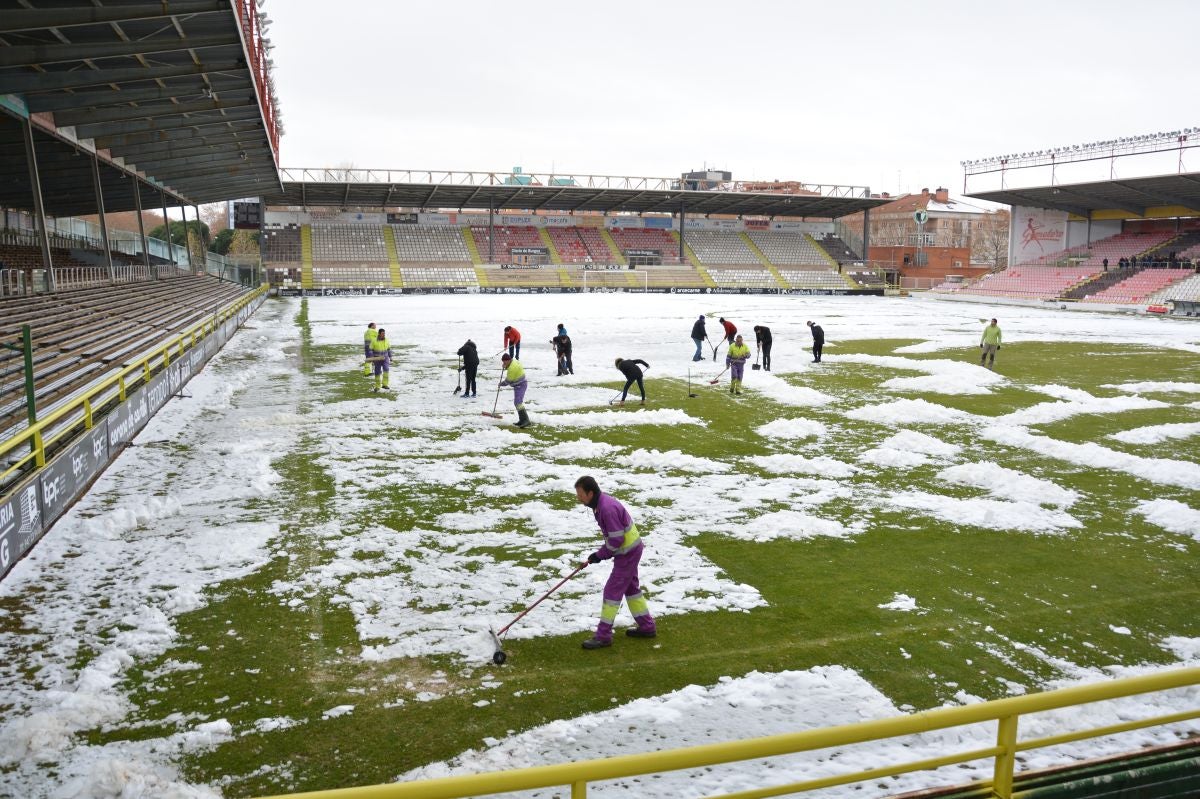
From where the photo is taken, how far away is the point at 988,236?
416 ft

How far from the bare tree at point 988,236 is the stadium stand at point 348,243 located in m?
87.5

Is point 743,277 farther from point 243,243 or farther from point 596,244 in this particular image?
point 243,243

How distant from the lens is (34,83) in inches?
731

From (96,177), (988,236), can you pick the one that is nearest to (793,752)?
(96,177)

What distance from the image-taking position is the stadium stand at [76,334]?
14.3 m

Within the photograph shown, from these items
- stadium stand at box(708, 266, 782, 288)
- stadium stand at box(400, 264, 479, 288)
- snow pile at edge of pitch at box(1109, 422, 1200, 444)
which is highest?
stadium stand at box(400, 264, 479, 288)

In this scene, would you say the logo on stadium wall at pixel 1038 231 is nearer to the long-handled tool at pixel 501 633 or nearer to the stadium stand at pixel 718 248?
the stadium stand at pixel 718 248

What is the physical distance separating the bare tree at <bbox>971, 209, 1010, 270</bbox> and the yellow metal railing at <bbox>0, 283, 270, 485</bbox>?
122 m

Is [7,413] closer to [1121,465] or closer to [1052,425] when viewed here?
[1121,465]

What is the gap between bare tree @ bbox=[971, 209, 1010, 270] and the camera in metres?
123

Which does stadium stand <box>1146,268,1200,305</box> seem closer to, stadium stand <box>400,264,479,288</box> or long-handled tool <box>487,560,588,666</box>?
stadium stand <box>400,264,479,288</box>

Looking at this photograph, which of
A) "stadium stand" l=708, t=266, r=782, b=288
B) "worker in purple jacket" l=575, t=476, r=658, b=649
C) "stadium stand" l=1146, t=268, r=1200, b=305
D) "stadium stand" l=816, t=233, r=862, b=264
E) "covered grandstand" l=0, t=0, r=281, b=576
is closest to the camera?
"worker in purple jacket" l=575, t=476, r=658, b=649

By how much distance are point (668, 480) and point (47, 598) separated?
8.43m

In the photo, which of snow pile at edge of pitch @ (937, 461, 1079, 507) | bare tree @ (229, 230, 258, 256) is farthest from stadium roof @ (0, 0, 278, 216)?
bare tree @ (229, 230, 258, 256)
